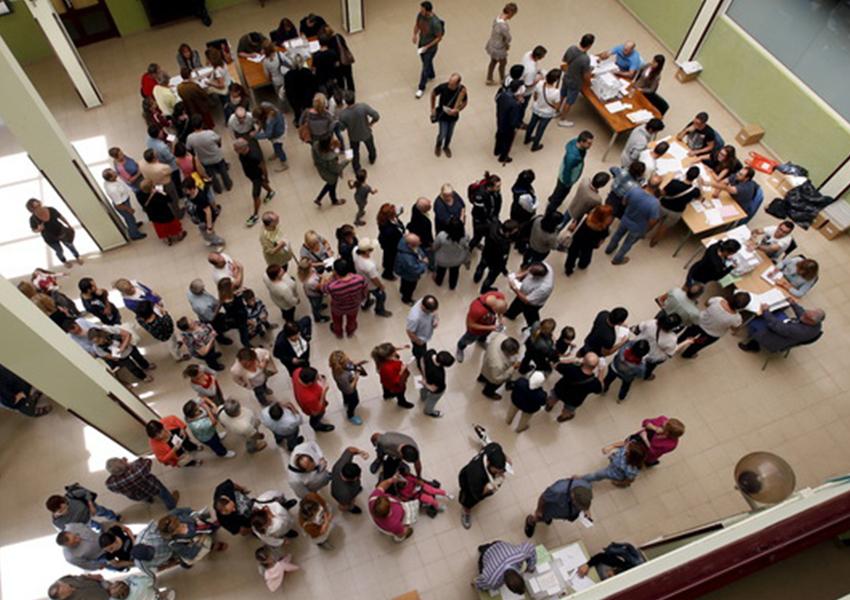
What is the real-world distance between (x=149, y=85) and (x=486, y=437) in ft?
22.6

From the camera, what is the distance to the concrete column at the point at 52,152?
19.1 ft

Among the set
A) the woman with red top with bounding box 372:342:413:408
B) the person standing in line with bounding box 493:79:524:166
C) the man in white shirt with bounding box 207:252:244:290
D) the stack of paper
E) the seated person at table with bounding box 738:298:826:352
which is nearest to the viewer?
the woman with red top with bounding box 372:342:413:408

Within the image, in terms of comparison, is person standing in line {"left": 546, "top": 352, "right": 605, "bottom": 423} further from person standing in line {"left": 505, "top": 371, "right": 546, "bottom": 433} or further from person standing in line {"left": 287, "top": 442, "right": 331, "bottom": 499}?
person standing in line {"left": 287, "top": 442, "right": 331, "bottom": 499}

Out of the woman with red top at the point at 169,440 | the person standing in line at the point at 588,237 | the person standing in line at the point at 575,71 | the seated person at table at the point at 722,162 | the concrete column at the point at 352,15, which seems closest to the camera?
the woman with red top at the point at 169,440

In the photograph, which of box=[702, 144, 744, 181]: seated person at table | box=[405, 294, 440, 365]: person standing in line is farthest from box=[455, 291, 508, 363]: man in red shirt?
box=[702, 144, 744, 181]: seated person at table

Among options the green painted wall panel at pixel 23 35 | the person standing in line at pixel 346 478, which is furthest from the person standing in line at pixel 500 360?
the green painted wall panel at pixel 23 35

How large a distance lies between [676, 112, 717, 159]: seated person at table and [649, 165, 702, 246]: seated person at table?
0.63 m

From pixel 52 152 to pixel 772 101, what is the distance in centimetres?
999

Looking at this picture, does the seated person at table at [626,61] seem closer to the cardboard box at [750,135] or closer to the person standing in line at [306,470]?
the cardboard box at [750,135]

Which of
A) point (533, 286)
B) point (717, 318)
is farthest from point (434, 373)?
point (717, 318)

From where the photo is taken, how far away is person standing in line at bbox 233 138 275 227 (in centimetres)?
736

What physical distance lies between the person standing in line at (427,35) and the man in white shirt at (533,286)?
452 centimetres

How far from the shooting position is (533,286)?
646 cm

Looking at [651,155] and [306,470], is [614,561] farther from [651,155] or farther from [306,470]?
[651,155]
